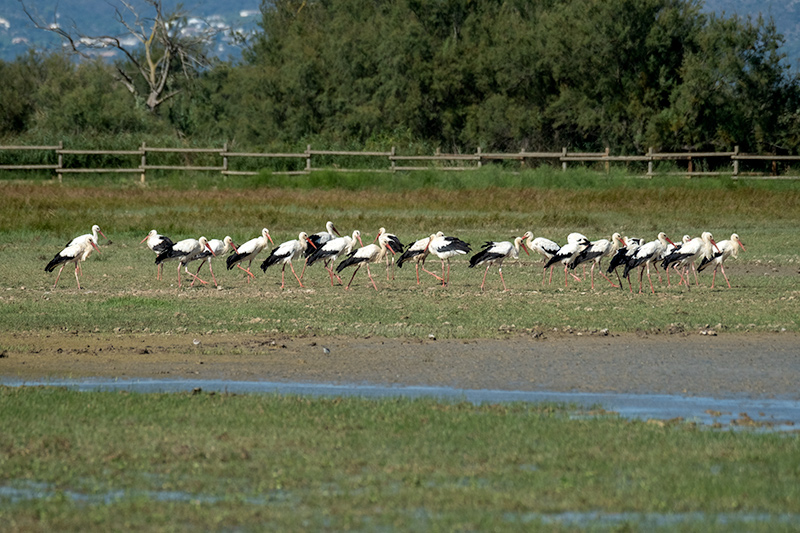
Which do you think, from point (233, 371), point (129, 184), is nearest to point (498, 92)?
point (129, 184)

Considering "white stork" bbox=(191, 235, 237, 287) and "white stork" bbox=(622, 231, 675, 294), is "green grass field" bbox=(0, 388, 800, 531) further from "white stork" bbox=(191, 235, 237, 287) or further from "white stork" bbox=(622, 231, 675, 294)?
"white stork" bbox=(191, 235, 237, 287)

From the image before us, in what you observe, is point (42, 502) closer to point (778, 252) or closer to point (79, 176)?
point (778, 252)

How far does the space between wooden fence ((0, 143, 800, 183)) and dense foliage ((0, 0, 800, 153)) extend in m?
2.60

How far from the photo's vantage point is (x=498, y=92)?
161ft

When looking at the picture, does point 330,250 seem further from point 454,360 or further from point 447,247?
point 454,360

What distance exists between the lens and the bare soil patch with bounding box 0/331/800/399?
966 cm

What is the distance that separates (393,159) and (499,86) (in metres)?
10.6

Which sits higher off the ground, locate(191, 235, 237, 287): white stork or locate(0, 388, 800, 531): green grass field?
locate(191, 235, 237, 287): white stork

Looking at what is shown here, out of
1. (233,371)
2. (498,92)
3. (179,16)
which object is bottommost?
(233,371)

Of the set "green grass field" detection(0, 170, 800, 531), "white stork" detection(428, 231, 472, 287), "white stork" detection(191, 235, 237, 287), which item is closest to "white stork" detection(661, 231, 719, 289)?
"green grass field" detection(0, 170, 800, 531)

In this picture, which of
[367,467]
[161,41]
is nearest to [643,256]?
[367,467]

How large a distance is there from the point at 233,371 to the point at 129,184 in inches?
1197

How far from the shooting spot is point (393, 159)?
133 feet

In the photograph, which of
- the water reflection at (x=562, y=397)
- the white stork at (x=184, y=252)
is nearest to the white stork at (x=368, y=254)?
the white stork at (x=184, y=252)
